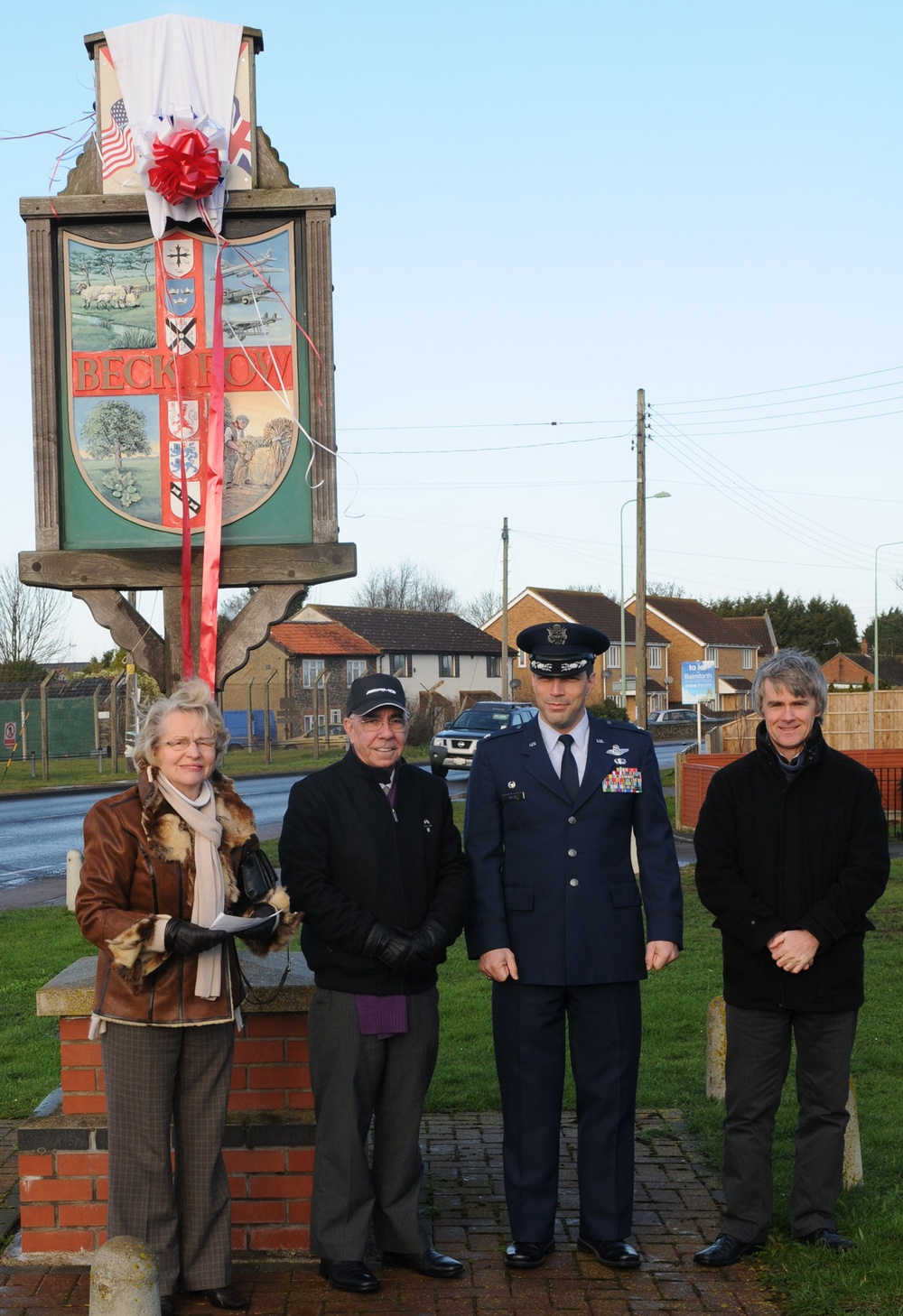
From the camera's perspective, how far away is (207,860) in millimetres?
3840

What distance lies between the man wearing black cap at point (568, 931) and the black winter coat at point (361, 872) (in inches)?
8.1

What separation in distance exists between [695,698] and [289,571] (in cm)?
2010

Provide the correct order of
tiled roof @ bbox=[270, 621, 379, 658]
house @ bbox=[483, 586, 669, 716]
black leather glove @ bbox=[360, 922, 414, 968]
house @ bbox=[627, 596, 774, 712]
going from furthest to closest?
house @ bbox=[627, 596, 774, 712]
house @ bbox=[483, 586, 669, 716]
tiled roof @ bbox=[270, 621, 379, 658]
black leather glove @ bbox=[360, 922, 414, 968]

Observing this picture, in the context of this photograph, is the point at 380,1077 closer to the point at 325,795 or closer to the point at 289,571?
the point at 325,795

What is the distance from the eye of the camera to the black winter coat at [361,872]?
4070 mm

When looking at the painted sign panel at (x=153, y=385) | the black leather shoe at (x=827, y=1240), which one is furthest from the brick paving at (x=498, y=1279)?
the painted sign panel at (x=153, y=385)

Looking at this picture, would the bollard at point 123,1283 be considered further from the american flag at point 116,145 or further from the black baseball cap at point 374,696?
the american flag at point 116,145

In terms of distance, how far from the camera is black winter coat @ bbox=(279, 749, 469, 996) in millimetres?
4070

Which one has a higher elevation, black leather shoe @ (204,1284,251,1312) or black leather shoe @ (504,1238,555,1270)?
black leather shoe @ (204,1284,251,1312)

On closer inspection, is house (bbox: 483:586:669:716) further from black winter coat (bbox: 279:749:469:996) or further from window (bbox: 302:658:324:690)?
black winter coat (bbox: 279:749:469:996)

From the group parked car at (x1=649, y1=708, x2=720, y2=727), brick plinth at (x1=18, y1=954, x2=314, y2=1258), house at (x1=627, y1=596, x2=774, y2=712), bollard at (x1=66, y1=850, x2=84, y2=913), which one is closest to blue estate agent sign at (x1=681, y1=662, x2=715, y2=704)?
brick plinth at (x1=18, y1=954, x2=314, y2=1258)

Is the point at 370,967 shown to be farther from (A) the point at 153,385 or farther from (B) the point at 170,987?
(A) the point at 153,385

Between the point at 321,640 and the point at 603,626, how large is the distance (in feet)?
63.0

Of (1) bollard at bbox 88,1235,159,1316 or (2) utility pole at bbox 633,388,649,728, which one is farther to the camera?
(2) utility pole at bbox 633,388,649,728
